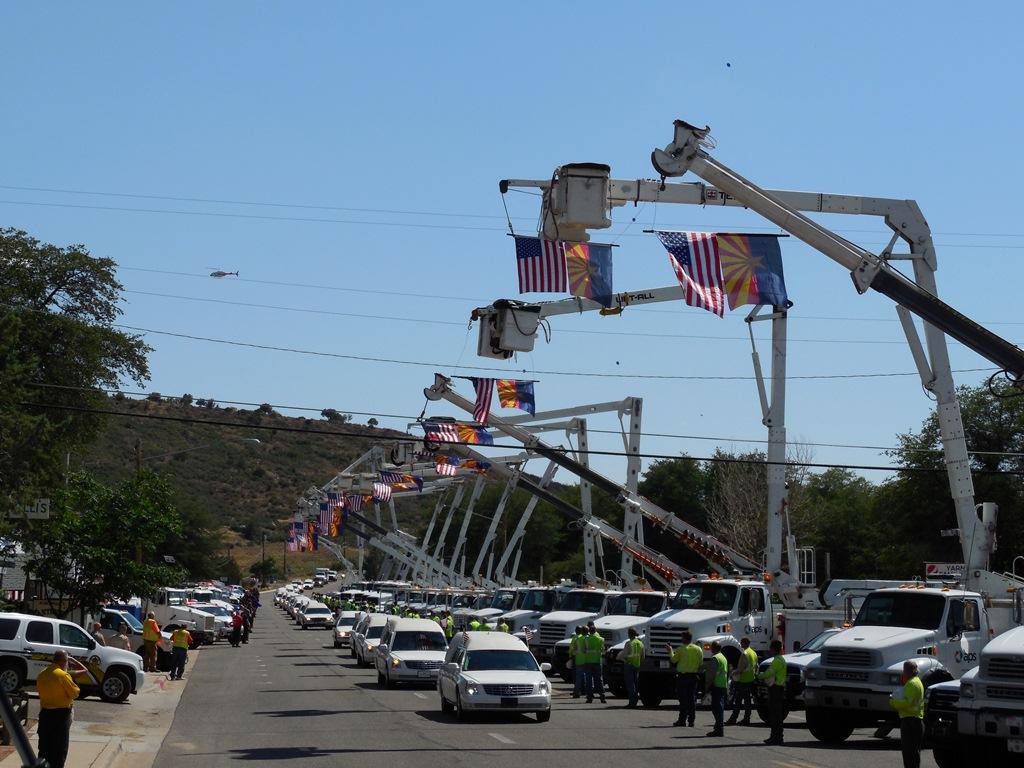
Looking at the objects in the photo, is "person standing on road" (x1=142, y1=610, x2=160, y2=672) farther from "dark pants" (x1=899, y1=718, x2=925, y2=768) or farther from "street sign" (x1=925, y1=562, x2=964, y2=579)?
"dark pants" (x1=899, y1=718, x2=925, y2=768)

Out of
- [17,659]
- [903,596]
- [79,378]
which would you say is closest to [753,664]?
[903,596]

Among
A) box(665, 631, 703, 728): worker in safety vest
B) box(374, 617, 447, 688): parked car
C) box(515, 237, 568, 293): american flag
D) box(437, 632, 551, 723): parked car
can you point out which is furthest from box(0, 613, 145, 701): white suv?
box(515, 237, 568, 293): american flag

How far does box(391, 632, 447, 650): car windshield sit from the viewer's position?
1298 inches

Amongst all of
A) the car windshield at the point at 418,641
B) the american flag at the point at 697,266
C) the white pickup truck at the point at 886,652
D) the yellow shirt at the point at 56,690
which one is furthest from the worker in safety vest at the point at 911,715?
the car windshield at the point at 418,641

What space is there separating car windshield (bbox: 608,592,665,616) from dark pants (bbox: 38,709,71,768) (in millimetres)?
21783

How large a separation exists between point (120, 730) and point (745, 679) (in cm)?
1145

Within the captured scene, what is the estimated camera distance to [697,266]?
2377 centimetres

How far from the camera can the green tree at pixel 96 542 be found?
139 feet

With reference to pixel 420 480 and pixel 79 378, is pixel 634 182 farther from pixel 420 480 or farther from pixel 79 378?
pixel 420 480

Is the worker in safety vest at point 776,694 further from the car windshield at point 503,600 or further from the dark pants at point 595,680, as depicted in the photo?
the car windshield at point 503,600

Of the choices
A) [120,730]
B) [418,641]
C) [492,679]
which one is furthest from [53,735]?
[418,641]

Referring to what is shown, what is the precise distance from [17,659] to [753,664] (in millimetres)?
A: 14982

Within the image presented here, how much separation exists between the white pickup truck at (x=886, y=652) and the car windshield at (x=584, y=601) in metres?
16.9

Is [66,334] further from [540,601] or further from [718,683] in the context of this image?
[718,683]
